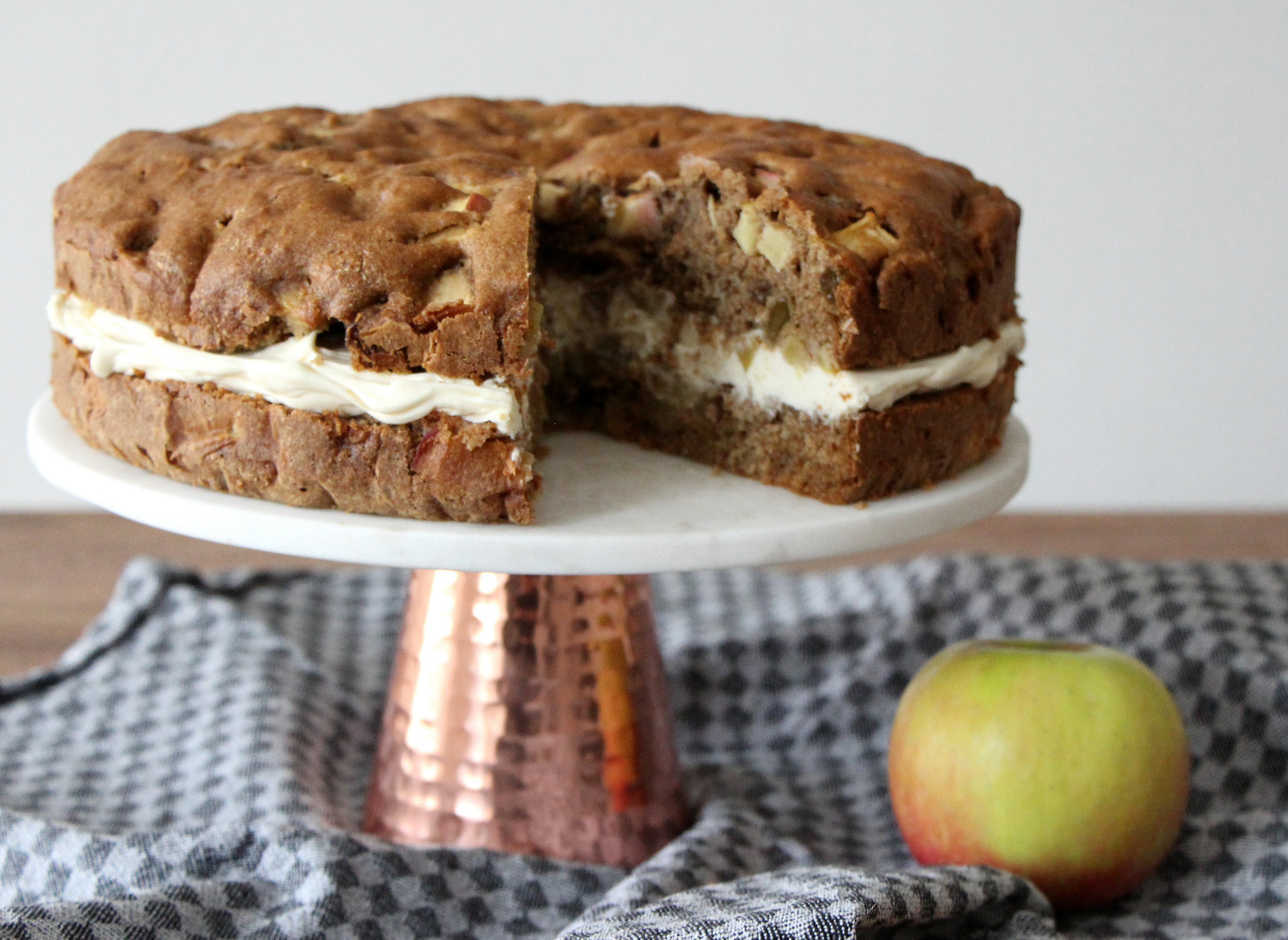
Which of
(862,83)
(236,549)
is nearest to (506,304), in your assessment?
(236,549)

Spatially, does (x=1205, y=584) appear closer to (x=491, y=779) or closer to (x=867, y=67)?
(x=491, y=779)

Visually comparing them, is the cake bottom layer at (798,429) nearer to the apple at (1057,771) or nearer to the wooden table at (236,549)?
the apple at (1057,771)

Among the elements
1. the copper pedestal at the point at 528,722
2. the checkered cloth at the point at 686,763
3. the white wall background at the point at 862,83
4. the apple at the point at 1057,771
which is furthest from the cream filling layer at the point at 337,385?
the white wall background at the point at 862,83

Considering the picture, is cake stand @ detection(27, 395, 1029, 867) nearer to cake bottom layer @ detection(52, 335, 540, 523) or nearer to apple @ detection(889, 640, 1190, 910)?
cake bottom layer @ detection(52, 335, 540, 523)

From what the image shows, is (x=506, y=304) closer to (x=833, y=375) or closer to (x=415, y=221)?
(x=415, y=221)

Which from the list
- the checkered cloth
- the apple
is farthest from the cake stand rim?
the checkered cloth
